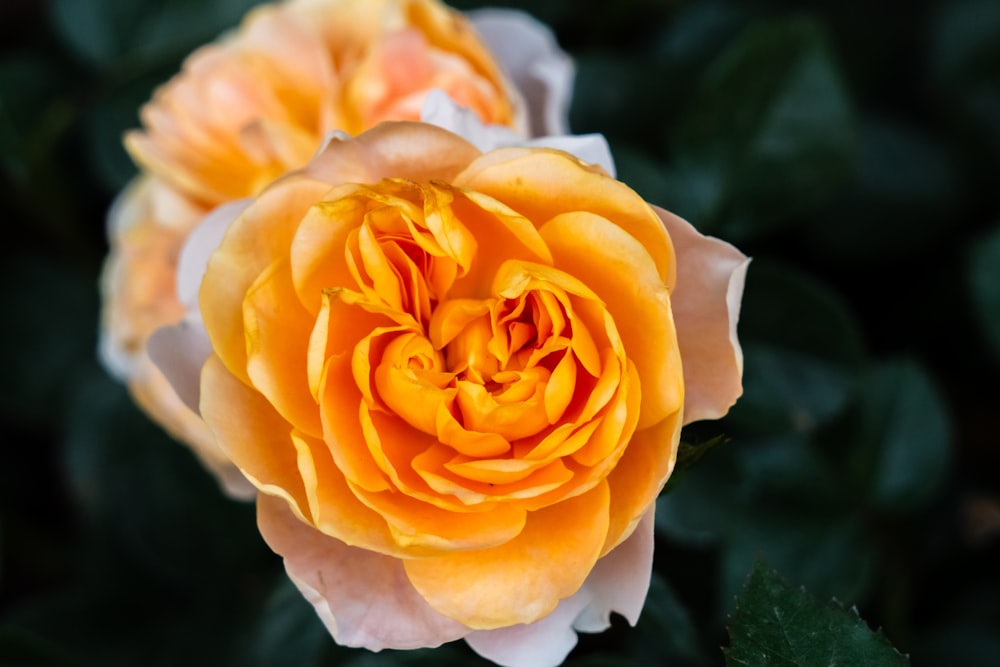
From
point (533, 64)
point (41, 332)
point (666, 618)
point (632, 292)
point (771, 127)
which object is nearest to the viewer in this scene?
point (632, 292)

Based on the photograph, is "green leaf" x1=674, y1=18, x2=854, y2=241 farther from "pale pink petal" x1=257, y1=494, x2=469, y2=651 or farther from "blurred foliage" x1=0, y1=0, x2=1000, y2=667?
"pale pink petal" x1=257, y1=494, x2=469, y2=651

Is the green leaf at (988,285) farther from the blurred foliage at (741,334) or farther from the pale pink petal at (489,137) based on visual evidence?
the pale pink petal at (489,137)

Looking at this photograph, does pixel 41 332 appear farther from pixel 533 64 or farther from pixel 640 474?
pixel 640 474

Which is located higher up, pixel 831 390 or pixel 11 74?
pixel 11 74

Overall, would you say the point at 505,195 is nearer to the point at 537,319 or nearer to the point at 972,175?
the point at 537,319

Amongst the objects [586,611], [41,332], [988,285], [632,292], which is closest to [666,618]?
[586,611]

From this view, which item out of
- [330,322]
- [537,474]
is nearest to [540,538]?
[537,474]
